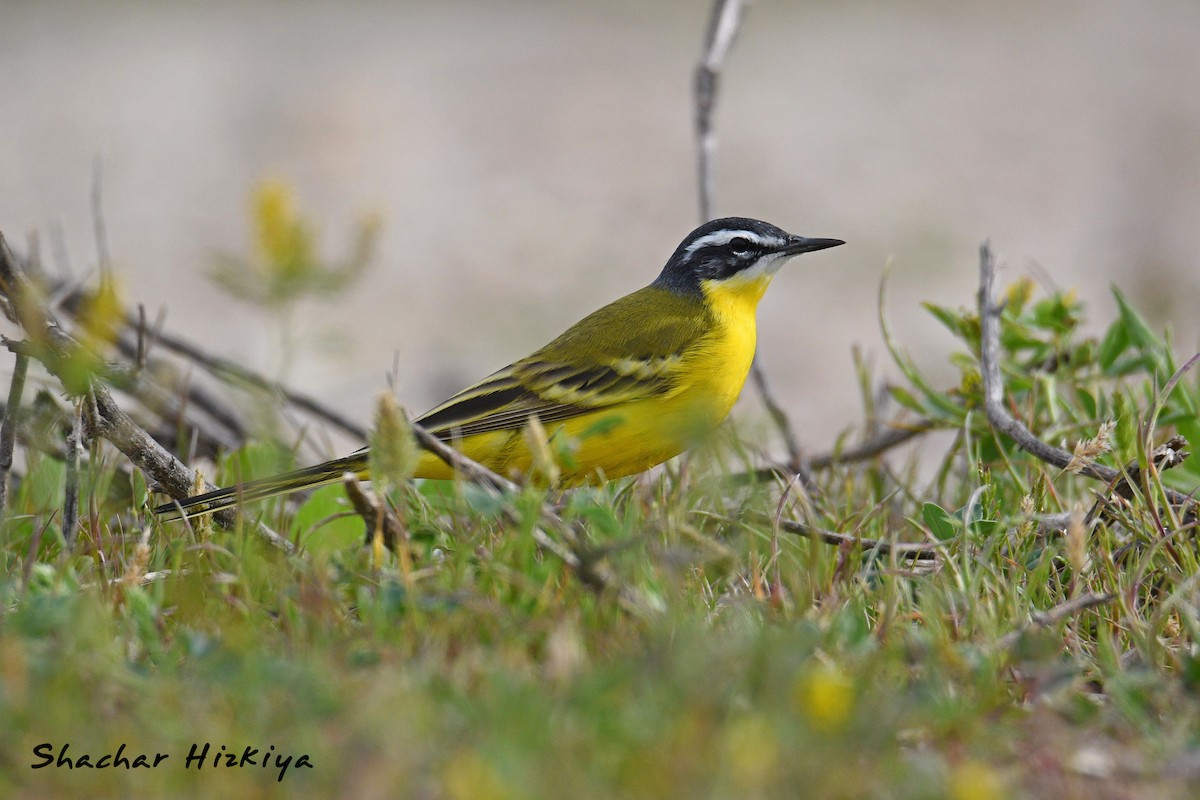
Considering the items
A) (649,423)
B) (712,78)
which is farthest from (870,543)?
(712,78)

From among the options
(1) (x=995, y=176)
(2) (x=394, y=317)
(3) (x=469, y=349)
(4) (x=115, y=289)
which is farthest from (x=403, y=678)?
(1) (x=995, y=176)

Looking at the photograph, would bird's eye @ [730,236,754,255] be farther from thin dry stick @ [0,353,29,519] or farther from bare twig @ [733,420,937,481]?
thin dry stick @ [0,353,29,519]

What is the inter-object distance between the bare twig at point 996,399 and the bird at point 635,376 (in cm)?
90

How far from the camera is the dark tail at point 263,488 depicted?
3.52m

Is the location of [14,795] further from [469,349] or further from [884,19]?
[884,19]

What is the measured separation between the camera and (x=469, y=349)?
992cm

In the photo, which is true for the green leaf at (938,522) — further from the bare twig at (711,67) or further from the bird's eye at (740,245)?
the bare twig at (711,67)

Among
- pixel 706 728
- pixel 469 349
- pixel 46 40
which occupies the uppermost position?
pixel 46 40

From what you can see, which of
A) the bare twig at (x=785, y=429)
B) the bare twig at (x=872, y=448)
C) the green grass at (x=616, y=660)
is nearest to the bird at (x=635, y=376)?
the bare twig at (x=785, y=429)

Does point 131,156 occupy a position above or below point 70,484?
above

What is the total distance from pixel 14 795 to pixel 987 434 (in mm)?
3382

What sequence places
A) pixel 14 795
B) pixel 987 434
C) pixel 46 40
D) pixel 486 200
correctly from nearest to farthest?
pixel 14 795, pixel 987 434, pixel 486 200, pixel 46 40

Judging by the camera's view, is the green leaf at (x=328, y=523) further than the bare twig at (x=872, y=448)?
No

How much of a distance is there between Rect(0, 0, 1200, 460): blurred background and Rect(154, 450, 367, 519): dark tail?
169 inches
